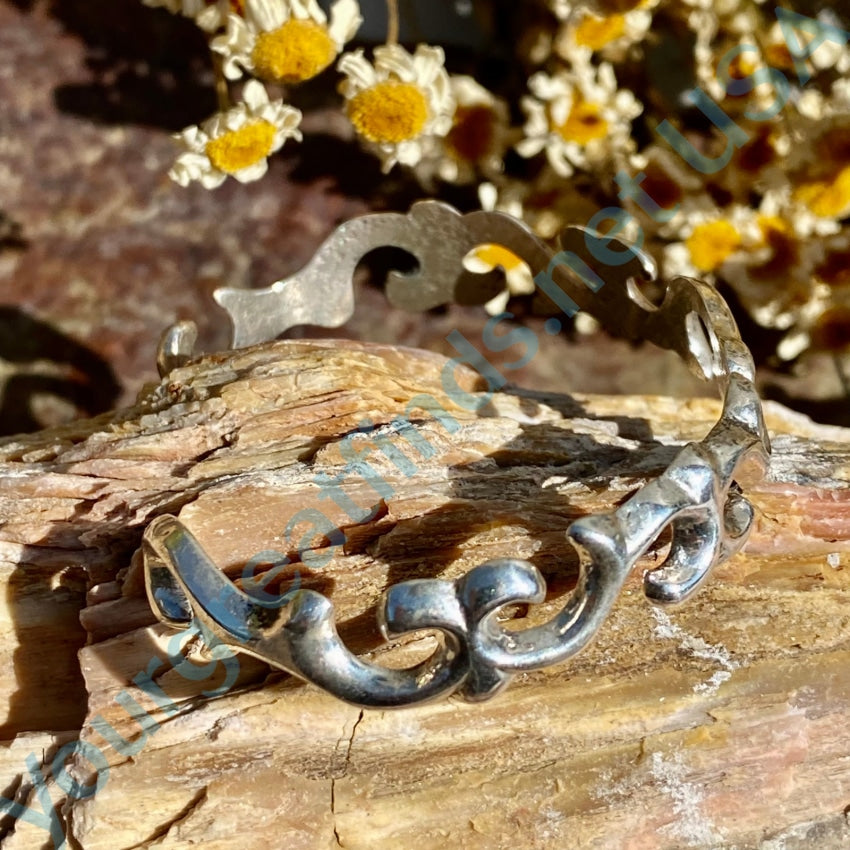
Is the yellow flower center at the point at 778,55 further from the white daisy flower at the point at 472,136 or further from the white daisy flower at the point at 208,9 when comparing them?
the white daisy flower at the point at 208,9

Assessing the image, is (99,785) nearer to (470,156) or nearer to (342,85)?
(342,85)

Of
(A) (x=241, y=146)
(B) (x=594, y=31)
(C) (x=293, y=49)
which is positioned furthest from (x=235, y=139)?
(B) (x=594, y=31)

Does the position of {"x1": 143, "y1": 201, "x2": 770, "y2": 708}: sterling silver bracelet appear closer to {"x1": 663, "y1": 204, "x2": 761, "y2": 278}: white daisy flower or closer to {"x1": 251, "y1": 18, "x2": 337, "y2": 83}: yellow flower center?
{"x1": 663, "y1": 204, "x2": 761, "y2": 278}: white daisy flower

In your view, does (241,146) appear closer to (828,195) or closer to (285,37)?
(285,37)

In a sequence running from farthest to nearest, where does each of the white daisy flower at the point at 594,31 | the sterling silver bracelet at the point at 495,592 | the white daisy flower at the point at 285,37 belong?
the white daisy flower at the point at 594,31
the white daisy flower at the point at 285,37
the sterling silver bracelet at the point at 495,592

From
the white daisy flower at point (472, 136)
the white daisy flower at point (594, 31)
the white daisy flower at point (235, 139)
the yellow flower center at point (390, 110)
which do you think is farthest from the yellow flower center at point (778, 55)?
the white daisy flower at point (235, 139)

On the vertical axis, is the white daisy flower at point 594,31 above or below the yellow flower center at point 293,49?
above
